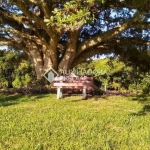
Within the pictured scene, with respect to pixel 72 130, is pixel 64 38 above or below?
above

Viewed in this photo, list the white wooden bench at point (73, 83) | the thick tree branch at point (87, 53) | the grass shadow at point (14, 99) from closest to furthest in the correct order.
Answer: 1. the grass shadow at point (14, 99)
2. the white wooden bench at point (73, 83)
3. the thick tree branch at point (87, 53)

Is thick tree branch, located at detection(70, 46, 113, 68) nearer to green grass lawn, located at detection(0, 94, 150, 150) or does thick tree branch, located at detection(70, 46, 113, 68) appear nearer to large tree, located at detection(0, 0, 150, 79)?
large tree, located at detection(0, 0, 150, 79)

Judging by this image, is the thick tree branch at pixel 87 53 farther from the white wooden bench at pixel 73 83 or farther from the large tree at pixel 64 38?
the white wooden bench at pixel 73 83

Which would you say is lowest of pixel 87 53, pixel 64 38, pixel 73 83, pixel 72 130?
pixel 72 130

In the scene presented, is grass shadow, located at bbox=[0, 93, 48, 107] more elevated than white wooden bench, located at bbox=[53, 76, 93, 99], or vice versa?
white wooden bench, located at bbox=[53, 76, 93, 99]

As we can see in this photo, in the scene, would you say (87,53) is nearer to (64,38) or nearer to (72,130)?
(64,38)

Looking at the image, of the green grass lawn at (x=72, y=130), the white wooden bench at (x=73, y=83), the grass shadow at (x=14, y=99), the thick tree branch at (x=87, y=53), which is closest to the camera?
the green grass lawn at (x=72, y=130)

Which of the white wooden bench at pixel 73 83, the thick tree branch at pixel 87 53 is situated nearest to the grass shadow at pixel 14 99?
the white wooden bench at pixel 73 83

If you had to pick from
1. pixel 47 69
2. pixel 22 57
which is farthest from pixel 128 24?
pixel 22 57

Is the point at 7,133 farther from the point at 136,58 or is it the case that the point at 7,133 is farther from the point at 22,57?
the point at 22,57

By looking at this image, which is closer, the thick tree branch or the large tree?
the large tree

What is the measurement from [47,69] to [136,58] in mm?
5978

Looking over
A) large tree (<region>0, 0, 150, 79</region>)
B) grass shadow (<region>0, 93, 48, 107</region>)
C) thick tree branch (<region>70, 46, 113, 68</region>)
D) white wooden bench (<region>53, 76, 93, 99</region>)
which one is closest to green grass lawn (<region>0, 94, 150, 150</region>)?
grass shadow (<region>0, 93, 48, 107</region>)

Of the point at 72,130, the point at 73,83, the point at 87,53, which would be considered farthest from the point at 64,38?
the point at 72,130
